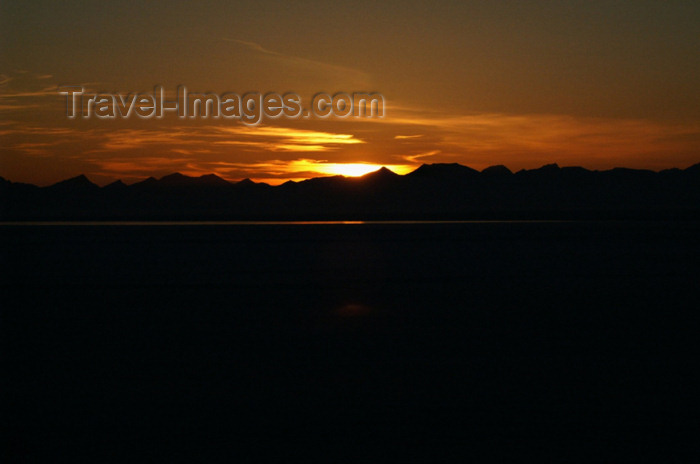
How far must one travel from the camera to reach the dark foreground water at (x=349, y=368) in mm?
5773

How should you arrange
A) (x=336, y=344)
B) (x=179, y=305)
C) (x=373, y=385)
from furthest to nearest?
(x=179, y=305)
(x=336, y=344)
(x=373, y=385)

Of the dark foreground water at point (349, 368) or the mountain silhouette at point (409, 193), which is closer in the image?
the dark foreground water at point (349, 368)

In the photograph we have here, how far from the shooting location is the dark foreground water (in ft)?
18.9

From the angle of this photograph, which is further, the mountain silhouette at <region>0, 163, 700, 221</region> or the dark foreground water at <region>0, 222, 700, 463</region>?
the mountain silhouette at <region>0, 163, 700, 221</region>

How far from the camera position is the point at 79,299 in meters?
13.7

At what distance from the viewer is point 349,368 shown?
8055mm

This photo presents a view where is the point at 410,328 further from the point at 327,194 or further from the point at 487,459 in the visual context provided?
the point at 327,194

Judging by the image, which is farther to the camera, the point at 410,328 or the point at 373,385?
the point at 410,328

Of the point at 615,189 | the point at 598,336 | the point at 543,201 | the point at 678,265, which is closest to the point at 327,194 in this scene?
the point at 543,201

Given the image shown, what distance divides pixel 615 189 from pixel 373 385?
171 metres

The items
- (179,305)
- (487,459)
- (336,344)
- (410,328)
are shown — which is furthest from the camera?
(179,305)

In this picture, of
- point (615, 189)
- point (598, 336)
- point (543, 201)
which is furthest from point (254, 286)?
point (615, 189)

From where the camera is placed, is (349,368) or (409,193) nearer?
(349,368)

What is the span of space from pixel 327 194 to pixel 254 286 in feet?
497
